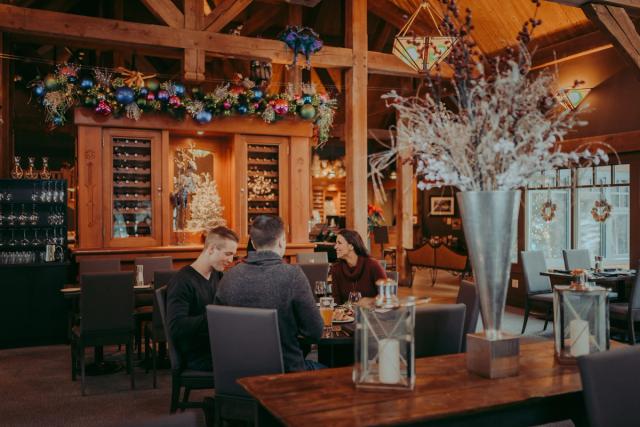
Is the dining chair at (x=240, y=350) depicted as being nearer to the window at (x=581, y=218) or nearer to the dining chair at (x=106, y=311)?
the dining chair at (x=106, y=311)

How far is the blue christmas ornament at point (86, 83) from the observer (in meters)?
6.73

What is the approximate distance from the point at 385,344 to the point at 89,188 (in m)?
5.99

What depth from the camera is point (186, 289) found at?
10.9 feet

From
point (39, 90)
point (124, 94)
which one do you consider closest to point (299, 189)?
point (124, 94)

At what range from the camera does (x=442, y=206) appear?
14461 millimetres

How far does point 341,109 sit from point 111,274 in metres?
10.9

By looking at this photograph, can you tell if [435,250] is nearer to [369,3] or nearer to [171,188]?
[369,3]

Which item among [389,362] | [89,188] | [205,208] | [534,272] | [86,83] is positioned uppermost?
[86,83]

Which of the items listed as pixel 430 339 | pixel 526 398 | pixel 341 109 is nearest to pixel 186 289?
pixel 430 339

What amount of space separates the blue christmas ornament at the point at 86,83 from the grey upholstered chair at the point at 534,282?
211 inches

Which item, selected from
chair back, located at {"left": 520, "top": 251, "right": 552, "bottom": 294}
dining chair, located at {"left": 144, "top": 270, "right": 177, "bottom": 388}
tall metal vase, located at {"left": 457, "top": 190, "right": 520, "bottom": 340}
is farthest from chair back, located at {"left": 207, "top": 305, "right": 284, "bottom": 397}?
chair back, located at {"left": 520, "top": 251, "right": 552, "bottom": 294}

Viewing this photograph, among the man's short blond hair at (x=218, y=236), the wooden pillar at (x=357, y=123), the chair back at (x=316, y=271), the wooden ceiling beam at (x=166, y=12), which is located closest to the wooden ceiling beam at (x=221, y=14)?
the wooden ceiling beam at (x=166, y=12)

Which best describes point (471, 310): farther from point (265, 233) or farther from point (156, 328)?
point (156, 328)

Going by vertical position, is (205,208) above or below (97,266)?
above
